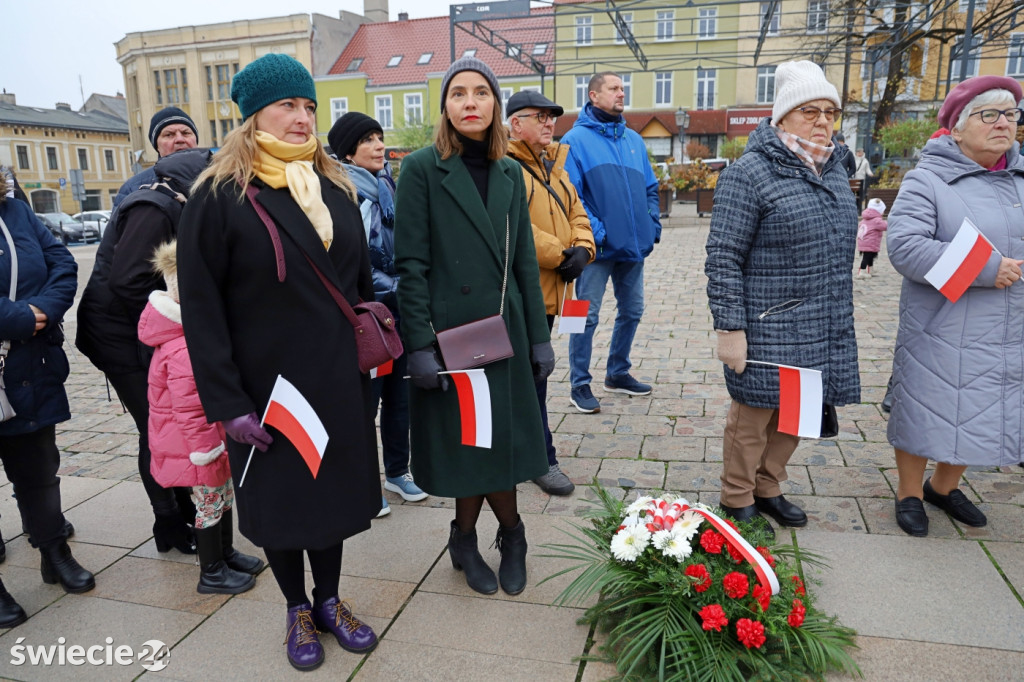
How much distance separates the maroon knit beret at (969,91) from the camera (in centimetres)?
304

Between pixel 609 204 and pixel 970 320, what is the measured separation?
2.21m

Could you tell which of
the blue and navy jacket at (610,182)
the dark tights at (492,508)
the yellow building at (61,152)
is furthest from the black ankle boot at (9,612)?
the yellow building at (61,152)

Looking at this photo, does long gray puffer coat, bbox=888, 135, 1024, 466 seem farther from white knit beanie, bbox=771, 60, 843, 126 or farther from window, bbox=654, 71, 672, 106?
window, bbox=654, 71, 672, 106

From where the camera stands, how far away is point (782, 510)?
343 centimetres

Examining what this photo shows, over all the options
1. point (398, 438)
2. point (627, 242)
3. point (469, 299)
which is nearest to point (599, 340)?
point (627, 242)

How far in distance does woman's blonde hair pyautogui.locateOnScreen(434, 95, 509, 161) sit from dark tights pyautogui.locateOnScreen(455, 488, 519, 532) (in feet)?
4.27

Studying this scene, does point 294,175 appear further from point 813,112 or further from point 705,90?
point 705,90

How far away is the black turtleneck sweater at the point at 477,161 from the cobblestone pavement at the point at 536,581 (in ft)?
5.16

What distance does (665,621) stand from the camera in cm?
238

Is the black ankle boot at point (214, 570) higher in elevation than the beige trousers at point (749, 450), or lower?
lower

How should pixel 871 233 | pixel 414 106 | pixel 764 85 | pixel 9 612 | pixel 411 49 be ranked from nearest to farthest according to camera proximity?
pixel 9 612 < pixel 871 233 < pixel 764 85 < pixel 414 106 < pixel 411 49

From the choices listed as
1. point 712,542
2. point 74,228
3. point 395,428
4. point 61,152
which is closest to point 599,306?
point 395,428

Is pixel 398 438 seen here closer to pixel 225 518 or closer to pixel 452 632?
pixel 225 518

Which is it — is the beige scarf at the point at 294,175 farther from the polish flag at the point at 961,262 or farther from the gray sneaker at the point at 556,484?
the polish flag at the point at 961,262
